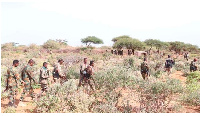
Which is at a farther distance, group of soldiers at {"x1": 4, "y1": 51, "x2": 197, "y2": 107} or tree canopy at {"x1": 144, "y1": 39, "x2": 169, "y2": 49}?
tree canopy at {"x1": 144, "y1": 39, "x2": 169, "y2": 49}

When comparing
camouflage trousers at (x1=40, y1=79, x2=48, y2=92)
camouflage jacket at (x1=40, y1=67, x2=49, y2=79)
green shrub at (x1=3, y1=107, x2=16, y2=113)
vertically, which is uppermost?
camouflage jacket at (x1=40, y1=67, x2=49, y2=79)

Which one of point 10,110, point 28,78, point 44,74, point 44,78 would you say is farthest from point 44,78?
point 10,110

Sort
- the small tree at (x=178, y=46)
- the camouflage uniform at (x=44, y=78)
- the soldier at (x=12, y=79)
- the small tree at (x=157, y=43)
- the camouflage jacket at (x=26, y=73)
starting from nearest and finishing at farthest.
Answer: the soldier at (x=12, y=79), the camouflage jacket at (x=26, y=73), the camouflage uniform at (x=44, y=78), the small tree at (x=157, y=43), the small tree at (x=178, y=46)

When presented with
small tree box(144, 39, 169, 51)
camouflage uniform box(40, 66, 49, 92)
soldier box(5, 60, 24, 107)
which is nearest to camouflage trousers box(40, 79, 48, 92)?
camouflage uniform box(40, 66, 49, 92)

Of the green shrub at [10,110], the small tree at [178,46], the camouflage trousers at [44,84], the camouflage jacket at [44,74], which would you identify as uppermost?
the small tree at [178,46]

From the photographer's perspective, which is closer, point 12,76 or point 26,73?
point 12,76

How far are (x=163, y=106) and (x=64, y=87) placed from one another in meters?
2.81

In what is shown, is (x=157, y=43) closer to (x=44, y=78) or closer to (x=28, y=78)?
(x=44, y=78)

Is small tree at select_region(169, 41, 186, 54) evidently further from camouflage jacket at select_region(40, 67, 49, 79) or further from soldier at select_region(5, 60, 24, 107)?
soldier at select_region(5, 60, 24, 107)

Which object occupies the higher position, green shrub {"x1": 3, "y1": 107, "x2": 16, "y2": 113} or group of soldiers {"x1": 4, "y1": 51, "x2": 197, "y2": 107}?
group of soldiers {"x1": 4, "y1": 51, "x2": 197, "y2": 107}

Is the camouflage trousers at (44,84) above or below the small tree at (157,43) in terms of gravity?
below

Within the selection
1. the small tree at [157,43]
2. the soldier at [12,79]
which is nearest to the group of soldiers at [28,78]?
the soldier at [12,79]

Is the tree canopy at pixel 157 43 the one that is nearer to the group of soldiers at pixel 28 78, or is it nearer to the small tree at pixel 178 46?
the small tree at pixel 178 46

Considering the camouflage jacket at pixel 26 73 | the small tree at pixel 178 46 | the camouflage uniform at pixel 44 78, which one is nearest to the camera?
the camouflage jacket at pixel 26 73
